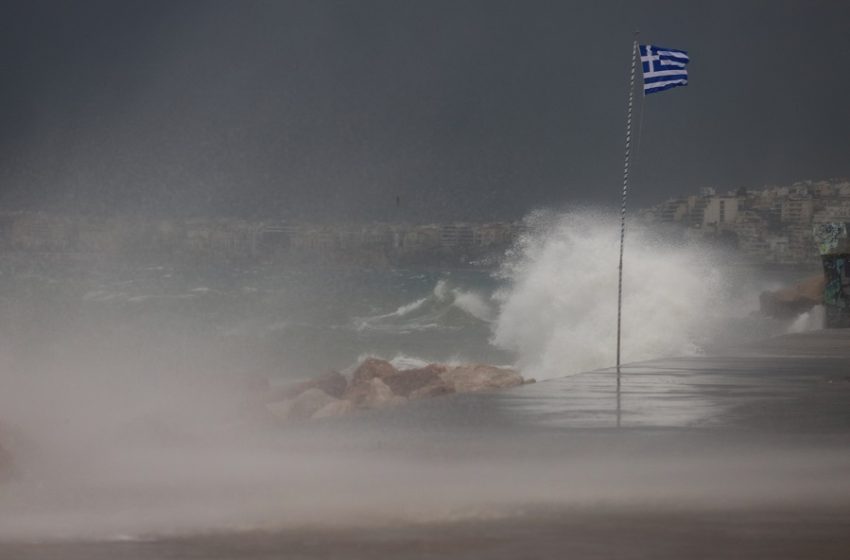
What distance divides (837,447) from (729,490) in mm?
1499

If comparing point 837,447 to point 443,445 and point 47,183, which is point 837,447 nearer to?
point 443,445

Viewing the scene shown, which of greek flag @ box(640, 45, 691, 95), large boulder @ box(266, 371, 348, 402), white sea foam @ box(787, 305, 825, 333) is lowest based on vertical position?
large boulder @ box(266, 371, 348, 402)

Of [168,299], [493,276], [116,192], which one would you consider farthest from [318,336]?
[116,192]

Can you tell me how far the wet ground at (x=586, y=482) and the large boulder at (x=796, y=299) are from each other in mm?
21127

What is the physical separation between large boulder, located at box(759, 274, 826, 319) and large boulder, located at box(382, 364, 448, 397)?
14.5 metres

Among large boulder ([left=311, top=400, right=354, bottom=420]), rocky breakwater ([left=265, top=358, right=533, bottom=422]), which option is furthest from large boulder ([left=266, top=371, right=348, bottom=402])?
large boulder ([left=311, top=400, right=354, bottom=420])

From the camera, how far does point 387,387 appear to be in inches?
639

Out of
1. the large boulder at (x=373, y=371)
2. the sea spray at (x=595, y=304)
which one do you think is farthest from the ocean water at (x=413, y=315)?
the large boulder at (x=373, y=371)

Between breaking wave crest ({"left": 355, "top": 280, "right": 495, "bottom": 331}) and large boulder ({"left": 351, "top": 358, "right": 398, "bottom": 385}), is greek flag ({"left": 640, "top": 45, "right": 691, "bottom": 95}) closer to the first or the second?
large boulder ({"left": 351, "top": 358, "right": 398, "bottom": 385})

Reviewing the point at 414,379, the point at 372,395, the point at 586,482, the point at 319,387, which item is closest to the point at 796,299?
the point at 319,387

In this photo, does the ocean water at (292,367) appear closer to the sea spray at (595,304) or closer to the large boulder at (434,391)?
the sea spray at (595,304)

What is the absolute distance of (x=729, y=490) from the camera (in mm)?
5562

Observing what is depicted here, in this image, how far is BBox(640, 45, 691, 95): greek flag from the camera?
45.6ft

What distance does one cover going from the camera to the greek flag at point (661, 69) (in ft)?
45.6
